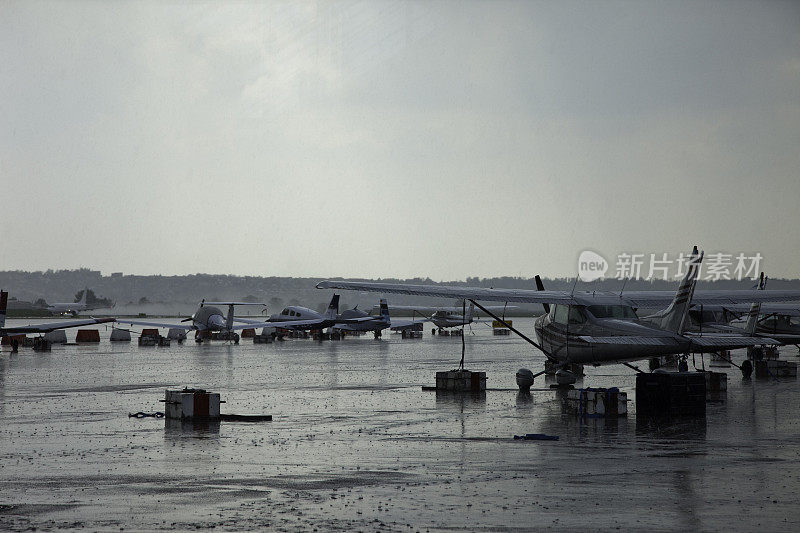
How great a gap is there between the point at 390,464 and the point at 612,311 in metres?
13.0

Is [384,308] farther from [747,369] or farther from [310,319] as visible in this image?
[747,369]

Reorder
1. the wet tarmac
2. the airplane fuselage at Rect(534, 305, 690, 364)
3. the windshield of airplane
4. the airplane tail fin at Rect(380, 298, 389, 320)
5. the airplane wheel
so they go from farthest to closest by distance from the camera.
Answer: the airplane tail fin at Rect(380, 298, 389, 320)
the airplane wheel
the windshield of airplane
the airplane fuselage at Rect(534, 305, 690, 364)
the wet tarmac

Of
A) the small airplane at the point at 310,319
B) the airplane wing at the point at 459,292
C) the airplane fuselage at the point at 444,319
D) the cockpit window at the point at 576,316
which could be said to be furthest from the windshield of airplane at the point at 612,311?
the airplane fuselage at the point at 444,319

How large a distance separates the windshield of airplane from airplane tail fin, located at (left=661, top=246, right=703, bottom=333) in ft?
5.70

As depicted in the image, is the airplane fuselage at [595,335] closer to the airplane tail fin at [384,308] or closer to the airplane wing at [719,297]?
the airplane wing at [719,297]

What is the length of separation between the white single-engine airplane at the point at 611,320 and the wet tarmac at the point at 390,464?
148 centimetres

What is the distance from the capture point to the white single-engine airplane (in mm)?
22531

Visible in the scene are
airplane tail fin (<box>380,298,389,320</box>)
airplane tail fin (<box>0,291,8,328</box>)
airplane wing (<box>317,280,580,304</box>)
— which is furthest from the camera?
airplane tail fin (<box>380,298,389,320</box>)

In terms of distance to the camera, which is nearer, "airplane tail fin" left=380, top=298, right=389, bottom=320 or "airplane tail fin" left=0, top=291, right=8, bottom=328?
"airplane tail fin" left=0, top=291, right=8, bottom=328

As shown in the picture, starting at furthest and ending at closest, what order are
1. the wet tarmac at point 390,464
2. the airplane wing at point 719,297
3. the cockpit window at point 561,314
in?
the airplane wing at point 719,297, the cockpit window at point 561,314, the wet tarmac at point 390,464

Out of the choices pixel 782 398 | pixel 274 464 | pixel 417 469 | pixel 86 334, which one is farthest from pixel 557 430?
pixel 86 334

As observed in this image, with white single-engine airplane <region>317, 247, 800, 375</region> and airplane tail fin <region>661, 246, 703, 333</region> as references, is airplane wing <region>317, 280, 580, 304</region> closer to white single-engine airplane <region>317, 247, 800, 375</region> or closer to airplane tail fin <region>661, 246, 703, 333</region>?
white single-engine airplane <region>317, 247, 800, 375</region>

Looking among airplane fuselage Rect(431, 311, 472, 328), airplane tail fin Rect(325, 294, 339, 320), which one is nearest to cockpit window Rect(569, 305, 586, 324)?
airplane tail fin Rect(325, 294, 339, 320)

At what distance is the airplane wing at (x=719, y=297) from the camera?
26938 millimetres
